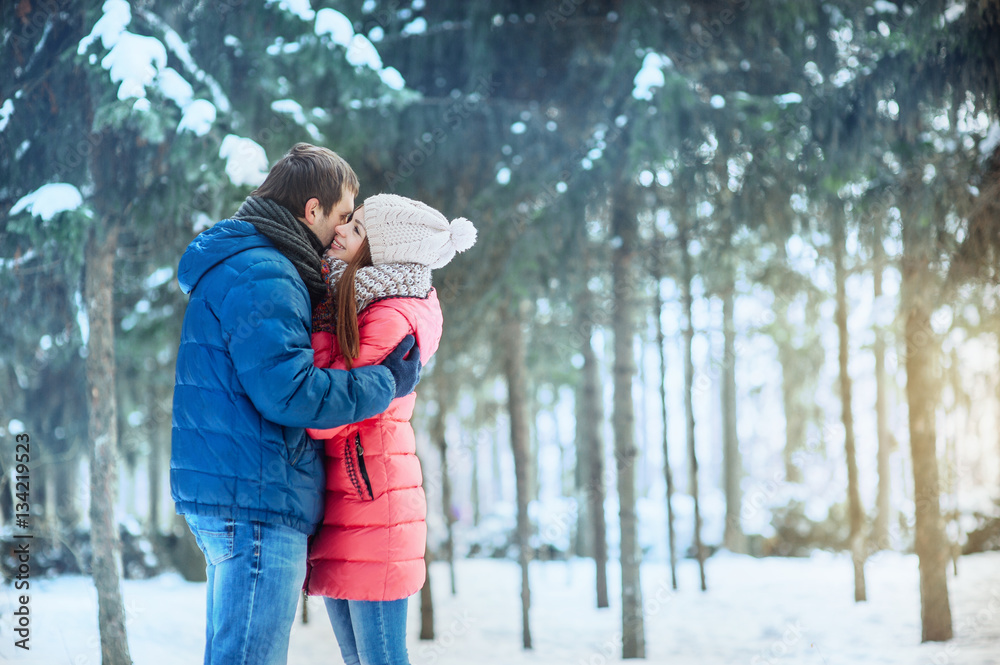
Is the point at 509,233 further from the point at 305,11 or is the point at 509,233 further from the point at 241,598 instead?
the point at 241,598

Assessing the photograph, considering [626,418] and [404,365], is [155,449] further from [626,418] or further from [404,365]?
[404,365]

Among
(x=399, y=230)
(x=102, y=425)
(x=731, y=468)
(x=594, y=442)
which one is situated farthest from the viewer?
(x=731, y=468)

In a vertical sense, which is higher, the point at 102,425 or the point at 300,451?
the point at 102,425

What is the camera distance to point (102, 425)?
4781mm

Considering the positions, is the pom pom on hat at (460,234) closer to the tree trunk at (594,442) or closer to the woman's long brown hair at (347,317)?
the woman's long brown hair at (347,317)

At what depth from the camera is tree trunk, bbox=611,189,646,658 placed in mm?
6297

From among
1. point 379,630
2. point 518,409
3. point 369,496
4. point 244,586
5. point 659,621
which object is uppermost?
point 518,409

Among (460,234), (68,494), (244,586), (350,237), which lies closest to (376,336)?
(350,237)

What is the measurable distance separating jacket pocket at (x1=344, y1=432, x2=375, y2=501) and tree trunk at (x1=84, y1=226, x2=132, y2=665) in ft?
11.8

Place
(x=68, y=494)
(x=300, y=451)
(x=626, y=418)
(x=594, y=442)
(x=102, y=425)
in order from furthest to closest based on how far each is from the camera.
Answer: (x=68, y=494), (x=594, y=442), (x=626, y=418), (x=102, y=425), (x=300, y=451)

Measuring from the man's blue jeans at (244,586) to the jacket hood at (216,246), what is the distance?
604 millimetres

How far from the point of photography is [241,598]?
175 centimetres

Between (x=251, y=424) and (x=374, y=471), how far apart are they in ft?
1.12

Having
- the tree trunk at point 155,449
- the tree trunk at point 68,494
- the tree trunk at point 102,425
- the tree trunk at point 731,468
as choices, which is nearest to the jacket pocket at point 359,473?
the tree trunk at point 102,425
